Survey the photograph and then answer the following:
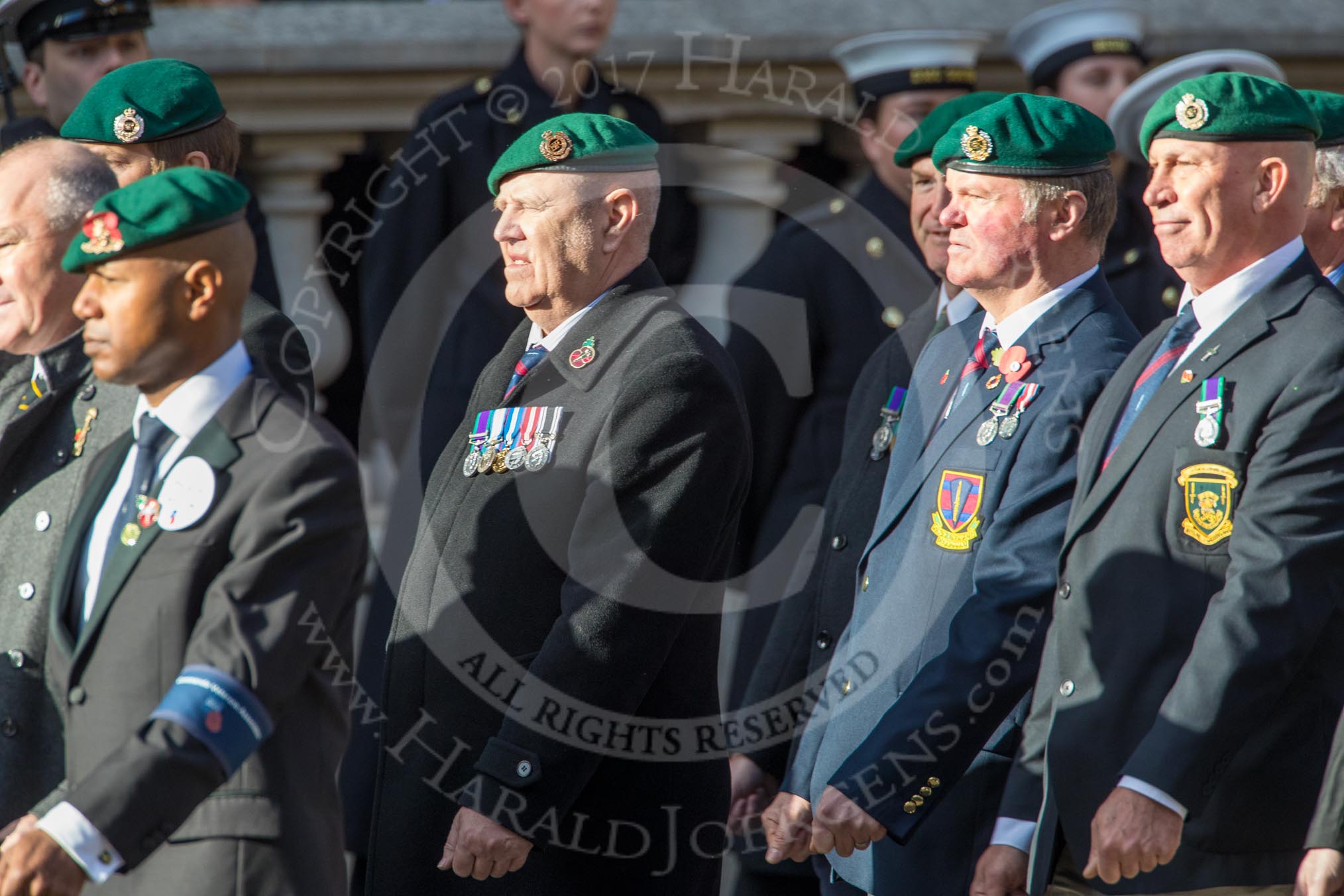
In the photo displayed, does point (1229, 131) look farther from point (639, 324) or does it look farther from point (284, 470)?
point (284, 470)

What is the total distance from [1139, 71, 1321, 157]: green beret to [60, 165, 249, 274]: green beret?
166 cm

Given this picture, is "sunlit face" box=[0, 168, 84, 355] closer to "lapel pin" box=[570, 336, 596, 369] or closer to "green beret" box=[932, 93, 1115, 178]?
"lapel pin" box=[570, 336, 596, 369]

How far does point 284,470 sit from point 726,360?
1.13m

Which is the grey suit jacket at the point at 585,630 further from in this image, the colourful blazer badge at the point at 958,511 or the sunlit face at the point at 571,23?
the sunlit face at the point at 571,23

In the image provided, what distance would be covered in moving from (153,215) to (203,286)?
0.13m

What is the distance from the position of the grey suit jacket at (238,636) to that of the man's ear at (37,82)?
2.83 meters

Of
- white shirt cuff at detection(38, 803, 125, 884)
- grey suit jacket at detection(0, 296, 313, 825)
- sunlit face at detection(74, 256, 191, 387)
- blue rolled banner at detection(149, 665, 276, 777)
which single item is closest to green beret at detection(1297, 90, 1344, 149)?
grey suit jacket at detection(0, 296, 313, 825)

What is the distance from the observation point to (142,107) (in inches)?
160

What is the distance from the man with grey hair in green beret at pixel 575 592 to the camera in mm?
3523

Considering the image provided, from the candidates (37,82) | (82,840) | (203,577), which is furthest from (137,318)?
(37,82)

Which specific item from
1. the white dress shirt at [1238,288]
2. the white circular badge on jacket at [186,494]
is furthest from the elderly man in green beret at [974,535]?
the white circular badge on jacket at [186,494]

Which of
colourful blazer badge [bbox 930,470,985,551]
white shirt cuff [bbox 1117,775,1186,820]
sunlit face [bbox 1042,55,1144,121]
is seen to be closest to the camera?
white shirt cuff [bbox 1117,775,1186,820]

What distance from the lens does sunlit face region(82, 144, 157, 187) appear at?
13.3ft

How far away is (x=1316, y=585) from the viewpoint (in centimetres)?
314
